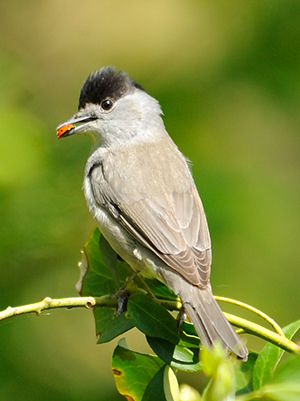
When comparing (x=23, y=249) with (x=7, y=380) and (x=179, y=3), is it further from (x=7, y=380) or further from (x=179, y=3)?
(x=179, y=3)

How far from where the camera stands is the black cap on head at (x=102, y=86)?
3430mm

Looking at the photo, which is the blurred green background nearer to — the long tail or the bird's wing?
the bird's wing

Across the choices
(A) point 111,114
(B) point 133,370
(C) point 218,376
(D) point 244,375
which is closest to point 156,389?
(B) point 133,370

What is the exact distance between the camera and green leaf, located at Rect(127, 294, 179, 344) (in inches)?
74.0

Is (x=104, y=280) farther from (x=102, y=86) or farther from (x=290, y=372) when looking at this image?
(x=102, y=86)

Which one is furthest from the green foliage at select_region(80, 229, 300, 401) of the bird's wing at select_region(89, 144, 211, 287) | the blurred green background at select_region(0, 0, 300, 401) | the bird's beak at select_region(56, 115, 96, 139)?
the blurred green background at select_region(0, 0, 300, 401)

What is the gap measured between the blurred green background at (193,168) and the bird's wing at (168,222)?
0.64 metres

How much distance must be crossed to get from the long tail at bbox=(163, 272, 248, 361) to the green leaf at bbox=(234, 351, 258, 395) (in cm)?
3

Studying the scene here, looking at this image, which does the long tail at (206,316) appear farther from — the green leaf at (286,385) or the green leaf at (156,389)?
the green leaf at (286,385)

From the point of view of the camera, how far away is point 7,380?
3.20 meters

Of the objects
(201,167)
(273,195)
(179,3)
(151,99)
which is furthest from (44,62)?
(273,195)

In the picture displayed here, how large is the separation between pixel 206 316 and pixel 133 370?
20.1 inches

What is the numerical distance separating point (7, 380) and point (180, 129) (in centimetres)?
206

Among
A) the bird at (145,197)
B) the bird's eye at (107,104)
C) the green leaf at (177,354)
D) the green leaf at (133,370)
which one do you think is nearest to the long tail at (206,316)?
the bird at (145,197)
